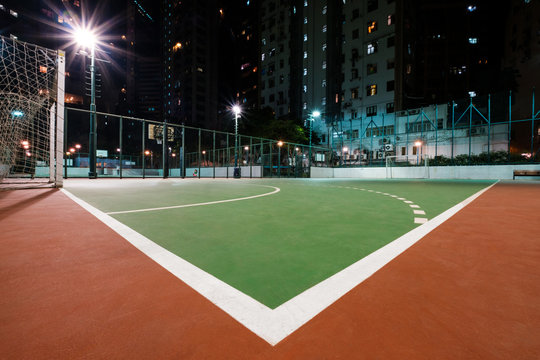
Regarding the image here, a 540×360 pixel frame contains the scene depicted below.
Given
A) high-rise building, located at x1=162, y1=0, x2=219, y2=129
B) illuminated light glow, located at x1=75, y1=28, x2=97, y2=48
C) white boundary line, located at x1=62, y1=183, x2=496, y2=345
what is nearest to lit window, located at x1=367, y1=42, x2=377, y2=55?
illuminated light glow, located at x1=75, y1=28, x2=97, y2=48

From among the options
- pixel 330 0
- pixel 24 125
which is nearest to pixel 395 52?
pixel 330 0

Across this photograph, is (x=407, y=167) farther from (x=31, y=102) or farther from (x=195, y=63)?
(x=195, y=63)

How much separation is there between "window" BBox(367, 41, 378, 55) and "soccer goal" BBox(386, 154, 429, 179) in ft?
81.5

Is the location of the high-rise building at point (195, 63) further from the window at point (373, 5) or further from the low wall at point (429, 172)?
the low wall at point (429, 172)

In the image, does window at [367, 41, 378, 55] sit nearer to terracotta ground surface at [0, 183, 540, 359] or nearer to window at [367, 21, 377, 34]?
window at [367, 21, 377, 34]

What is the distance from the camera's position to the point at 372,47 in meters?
44.6

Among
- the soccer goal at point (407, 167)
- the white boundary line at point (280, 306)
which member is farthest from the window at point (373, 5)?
the white boundary line at point (280, 306)

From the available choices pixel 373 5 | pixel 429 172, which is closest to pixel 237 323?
pixel 429 172

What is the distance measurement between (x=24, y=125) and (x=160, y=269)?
48.9ft

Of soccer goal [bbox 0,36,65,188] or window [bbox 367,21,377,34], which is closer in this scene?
soccer goal [bbox 0,36,65,188]

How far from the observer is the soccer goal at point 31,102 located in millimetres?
8945

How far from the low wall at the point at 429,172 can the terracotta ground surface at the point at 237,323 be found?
26.0 m

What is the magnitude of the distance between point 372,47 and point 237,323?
→ 2068 inches

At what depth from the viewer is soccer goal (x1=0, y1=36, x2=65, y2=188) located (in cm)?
895
